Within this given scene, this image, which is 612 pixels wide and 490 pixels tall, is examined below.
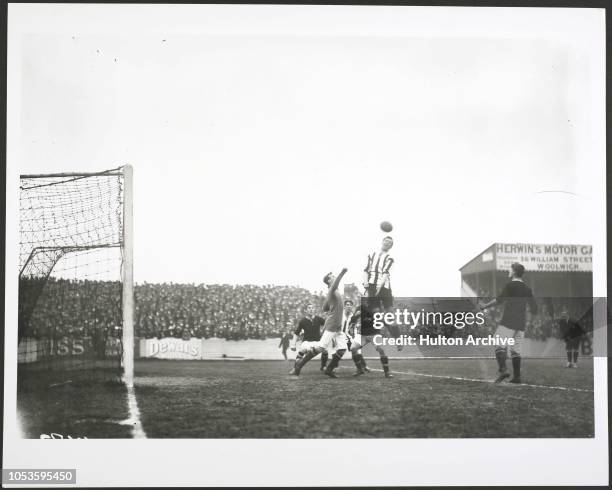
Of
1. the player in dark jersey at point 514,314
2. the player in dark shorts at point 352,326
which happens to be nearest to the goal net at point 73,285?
the player in dark shorts at point 352,326

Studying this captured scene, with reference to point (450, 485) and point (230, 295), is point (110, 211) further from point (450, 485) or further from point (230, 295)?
point (450, 485)

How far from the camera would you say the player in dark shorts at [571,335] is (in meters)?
4.46

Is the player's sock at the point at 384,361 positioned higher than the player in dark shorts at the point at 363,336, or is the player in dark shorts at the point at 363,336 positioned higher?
the player in dark shorts at the point at 363,336

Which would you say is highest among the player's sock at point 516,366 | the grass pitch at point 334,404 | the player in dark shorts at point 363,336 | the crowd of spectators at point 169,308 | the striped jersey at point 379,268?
the striped jersey at point 379,268

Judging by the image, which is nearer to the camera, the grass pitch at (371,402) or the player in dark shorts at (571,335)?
the grass pitch at (371,402)

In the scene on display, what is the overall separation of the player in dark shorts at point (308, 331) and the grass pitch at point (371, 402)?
0.08 meters

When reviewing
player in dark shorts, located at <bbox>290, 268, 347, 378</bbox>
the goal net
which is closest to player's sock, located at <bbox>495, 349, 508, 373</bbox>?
player in dark shorts, located at <bbox>290, 268, 347, 378</bbox>

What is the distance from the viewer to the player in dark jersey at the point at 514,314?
448cm

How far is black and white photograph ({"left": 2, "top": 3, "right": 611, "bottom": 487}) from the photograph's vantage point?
4.41m

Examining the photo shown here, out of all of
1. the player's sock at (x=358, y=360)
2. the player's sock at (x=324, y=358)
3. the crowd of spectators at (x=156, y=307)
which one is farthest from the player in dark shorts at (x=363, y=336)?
the crowd of spectators at (x=156, y=307)

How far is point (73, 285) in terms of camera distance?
14.8 feet

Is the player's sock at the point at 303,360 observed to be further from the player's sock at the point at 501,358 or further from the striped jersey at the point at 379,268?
the player's sock at the point at 501,358

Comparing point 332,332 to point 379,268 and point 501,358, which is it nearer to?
point 379,268

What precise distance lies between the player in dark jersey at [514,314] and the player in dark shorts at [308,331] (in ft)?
2.96
